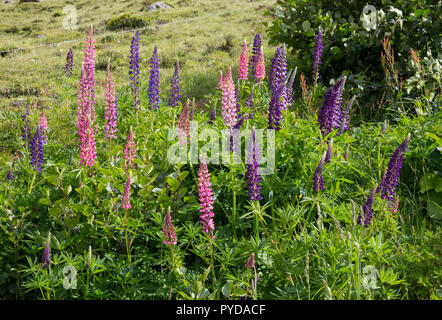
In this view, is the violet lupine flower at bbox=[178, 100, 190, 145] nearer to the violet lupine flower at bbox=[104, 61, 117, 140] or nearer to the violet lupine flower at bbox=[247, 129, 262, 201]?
the violet lupine flower at bbox=[247, 129, 262, 201]

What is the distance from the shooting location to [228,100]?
3.82m

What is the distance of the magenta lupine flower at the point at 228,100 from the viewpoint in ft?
12.4

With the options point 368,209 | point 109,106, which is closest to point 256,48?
point 109,106

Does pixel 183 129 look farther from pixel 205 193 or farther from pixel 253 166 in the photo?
pixel 205 193

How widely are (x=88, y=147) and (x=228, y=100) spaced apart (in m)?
1.20

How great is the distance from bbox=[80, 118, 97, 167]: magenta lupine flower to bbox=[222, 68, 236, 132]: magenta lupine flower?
1.10 meters

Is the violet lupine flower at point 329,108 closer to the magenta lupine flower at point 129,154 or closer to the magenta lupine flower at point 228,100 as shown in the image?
the magenta lupine flower at point 228,100

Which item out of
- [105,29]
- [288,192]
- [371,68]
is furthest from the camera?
[105,29]

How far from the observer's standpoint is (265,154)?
377cm

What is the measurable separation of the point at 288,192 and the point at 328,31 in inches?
155

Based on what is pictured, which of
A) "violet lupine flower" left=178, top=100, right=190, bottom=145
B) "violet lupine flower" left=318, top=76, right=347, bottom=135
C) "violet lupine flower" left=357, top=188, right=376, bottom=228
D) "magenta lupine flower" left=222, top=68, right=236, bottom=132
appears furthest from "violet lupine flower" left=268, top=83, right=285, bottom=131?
"violet lupine flower" left=357, top=188, right=376, bottom=228

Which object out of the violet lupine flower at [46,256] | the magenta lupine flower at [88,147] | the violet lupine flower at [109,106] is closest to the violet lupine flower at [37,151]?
the violet lupine flower at [109,106]
